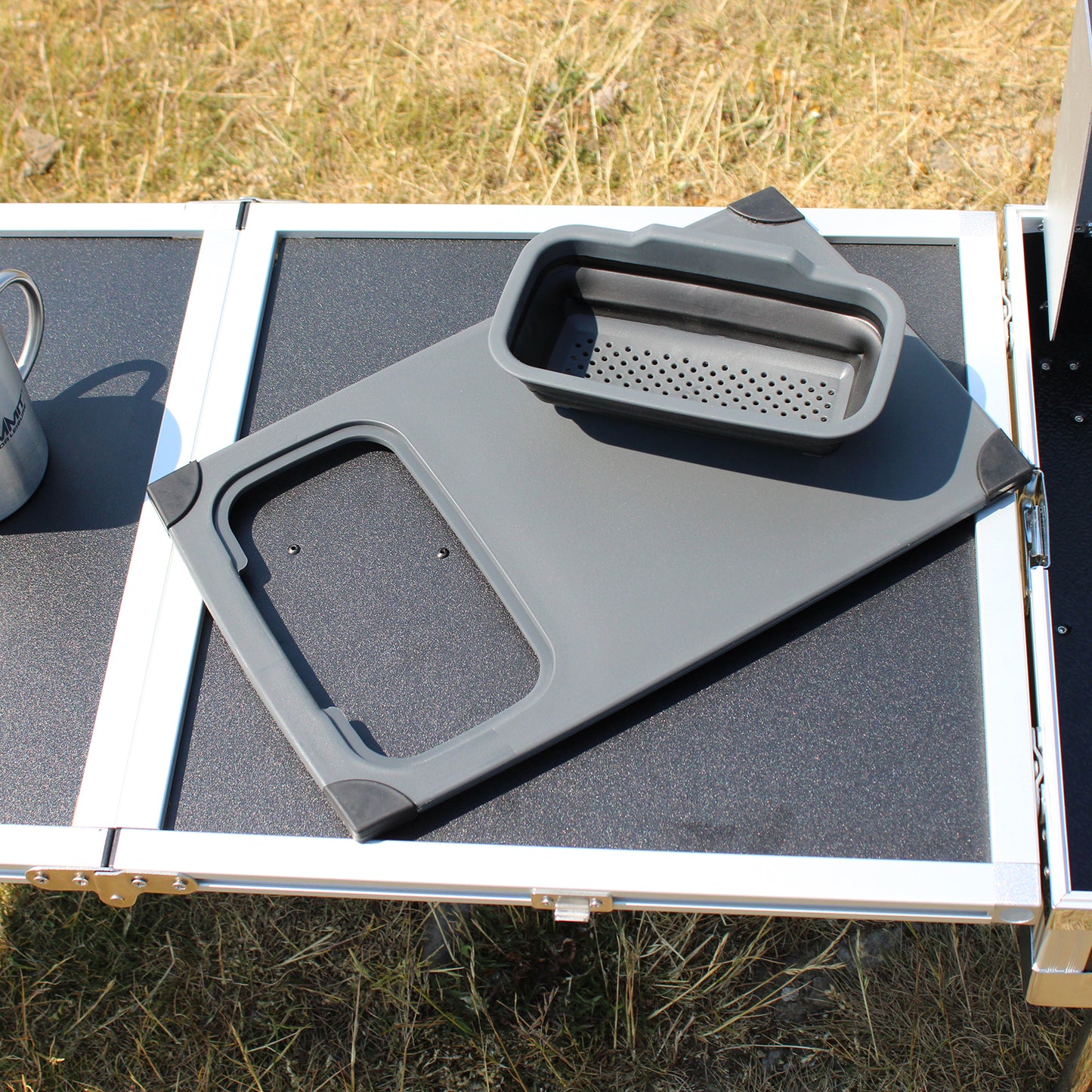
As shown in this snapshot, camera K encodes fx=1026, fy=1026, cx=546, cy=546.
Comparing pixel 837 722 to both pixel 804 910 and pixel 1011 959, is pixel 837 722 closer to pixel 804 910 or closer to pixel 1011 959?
pixel 804 910

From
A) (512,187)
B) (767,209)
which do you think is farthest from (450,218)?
(512,187)

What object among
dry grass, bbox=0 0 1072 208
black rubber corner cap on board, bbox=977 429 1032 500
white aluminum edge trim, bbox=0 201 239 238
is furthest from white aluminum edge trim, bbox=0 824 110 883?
dry grass, bbox=0 0 1072 208

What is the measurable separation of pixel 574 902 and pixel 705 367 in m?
0.44

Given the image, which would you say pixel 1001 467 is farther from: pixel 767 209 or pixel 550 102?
pixel 550 102

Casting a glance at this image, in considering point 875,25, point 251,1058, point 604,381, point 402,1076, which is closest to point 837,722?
point 604,381

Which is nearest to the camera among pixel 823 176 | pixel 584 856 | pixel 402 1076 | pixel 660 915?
pixel 584 856

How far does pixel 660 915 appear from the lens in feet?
4.10

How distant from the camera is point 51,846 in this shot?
30.1 inches

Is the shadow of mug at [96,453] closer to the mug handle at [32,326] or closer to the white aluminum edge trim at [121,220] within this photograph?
the mug handle at [32,326]

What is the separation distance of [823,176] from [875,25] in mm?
373

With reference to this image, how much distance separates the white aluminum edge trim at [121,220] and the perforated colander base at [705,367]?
43cm

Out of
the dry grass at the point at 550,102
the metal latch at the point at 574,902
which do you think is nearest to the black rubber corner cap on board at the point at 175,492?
the metal latch at the point at 574,902

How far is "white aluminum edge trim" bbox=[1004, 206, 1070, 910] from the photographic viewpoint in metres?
0.71

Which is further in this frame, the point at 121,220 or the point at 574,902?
the point at 121,220
